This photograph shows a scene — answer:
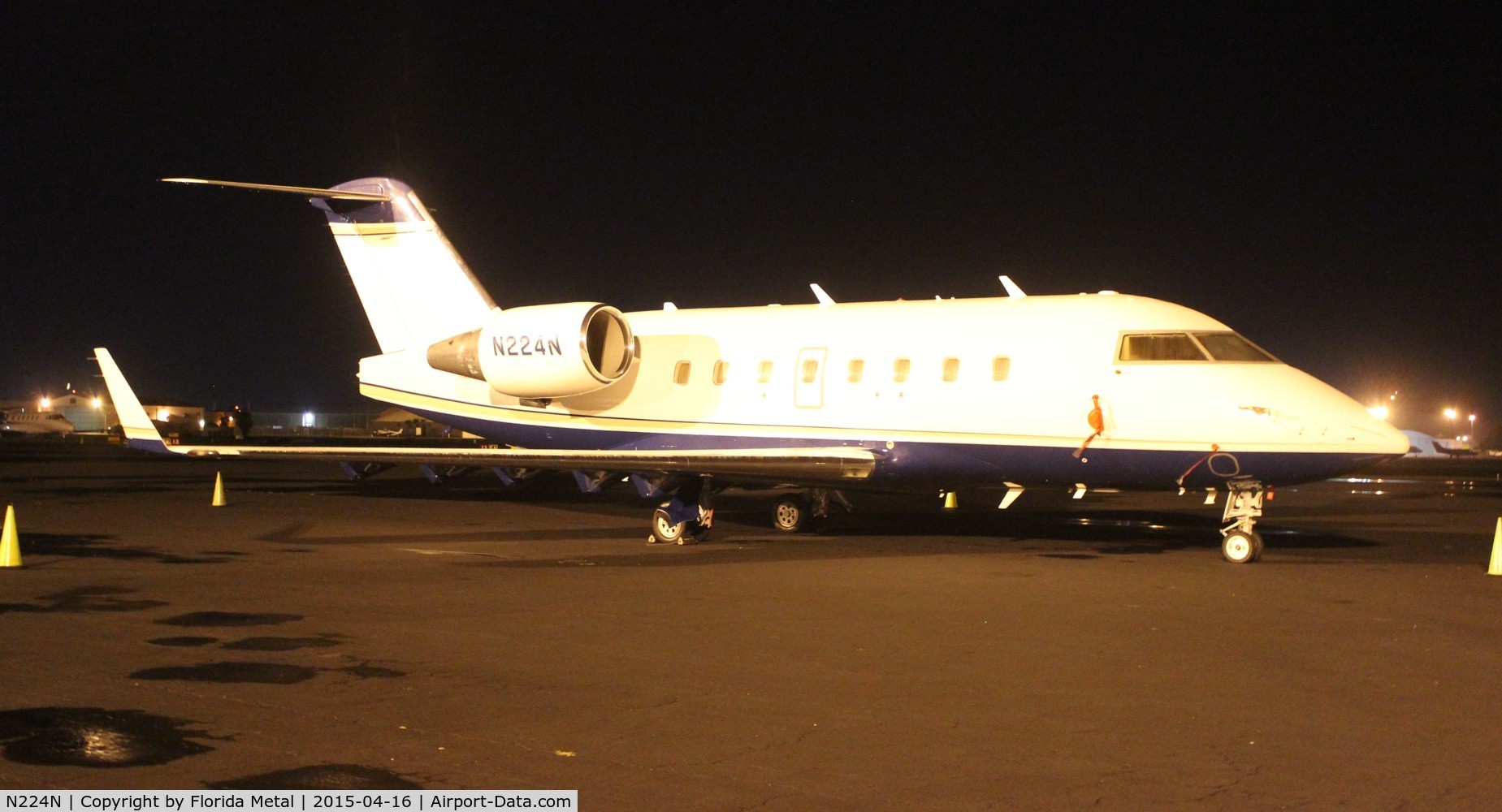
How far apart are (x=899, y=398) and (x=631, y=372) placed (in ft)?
14.2

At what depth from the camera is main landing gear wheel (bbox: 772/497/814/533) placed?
1911 centimetres

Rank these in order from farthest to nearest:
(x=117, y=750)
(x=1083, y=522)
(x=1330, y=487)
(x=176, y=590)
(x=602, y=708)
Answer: (x=1330, y=487) → (x=1083, y=522) → (x=176, y=590) → (x=602, y=708) → (x=117, y=750)

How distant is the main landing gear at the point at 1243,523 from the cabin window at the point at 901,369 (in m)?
4.09

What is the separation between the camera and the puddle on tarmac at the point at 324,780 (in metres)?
5.63

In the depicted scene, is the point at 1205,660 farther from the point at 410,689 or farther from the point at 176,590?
the point at 176,590

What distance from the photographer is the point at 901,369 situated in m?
16.8

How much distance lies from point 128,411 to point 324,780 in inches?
477

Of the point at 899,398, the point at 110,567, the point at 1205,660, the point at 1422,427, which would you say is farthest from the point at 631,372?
the point at 1422,427

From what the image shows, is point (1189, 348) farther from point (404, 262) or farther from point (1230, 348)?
point (404, 262)

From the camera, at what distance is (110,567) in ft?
45.1

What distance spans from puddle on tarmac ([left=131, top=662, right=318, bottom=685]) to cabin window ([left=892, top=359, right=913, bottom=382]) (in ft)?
32.3

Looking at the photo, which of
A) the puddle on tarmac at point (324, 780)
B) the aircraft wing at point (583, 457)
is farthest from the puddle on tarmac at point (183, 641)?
the aircraft wing at point (583, 457)

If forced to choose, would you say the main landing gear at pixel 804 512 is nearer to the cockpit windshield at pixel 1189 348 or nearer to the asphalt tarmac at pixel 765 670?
the asphalt tarmac at pixel 765 670
